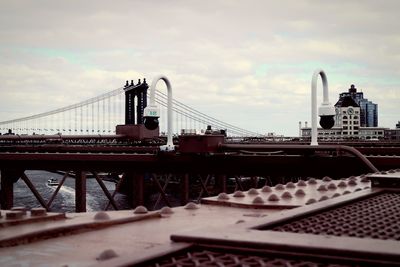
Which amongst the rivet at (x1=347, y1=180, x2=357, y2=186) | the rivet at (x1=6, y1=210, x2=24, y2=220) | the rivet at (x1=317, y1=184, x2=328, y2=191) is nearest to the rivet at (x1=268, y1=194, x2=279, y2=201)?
the rivet at (x1=317, y1=184, x2=328, y2=191)

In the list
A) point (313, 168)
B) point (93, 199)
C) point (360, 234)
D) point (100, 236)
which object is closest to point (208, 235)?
point (360, 234)

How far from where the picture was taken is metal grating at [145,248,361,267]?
2.88 meters

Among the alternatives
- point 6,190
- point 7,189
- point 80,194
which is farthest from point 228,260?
point 80,194

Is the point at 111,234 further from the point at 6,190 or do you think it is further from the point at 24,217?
→ the point at 6,190

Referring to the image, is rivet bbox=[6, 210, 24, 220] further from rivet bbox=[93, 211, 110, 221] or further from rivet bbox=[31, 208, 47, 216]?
rivet bbox=[93, 211, 110, 221]

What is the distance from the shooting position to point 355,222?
13.9 feet

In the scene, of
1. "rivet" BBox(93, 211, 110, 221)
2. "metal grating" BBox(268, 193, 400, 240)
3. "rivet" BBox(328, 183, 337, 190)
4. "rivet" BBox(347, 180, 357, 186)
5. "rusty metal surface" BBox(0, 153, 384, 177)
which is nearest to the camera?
"metal grating" BBox(268, 193, 400, 240)

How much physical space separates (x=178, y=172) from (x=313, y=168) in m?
Answer: 3.58

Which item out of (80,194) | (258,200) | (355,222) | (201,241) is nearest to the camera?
(201,241)

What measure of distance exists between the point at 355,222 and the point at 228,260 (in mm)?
1605

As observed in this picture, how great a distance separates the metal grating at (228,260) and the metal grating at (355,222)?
78 centimetres

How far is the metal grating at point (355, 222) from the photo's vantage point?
378cm

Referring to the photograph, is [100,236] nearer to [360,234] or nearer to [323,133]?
[360,234]

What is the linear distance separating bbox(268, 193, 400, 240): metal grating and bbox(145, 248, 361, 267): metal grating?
0.78 metres
